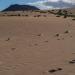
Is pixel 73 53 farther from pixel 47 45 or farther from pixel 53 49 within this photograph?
pixel 47 45

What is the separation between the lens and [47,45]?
13.4 m

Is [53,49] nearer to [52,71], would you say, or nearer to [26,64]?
[26,64]

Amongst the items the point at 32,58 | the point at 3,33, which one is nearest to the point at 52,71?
the point at 32,58

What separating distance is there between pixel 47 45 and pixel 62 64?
410cm

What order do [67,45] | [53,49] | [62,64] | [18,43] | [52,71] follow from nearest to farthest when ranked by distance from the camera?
[52,71] < [62,64] < [53,49] < [67,45] < [18,43]

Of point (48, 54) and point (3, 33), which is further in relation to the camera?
point (3, 33)

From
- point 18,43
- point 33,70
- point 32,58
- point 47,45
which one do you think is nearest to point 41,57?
point 32,58

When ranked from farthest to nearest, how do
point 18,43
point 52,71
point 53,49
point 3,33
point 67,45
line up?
point 3,33
point 18,43
point 67,45
point 53,49
point 52,71

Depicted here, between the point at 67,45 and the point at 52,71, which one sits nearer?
the point at 52,71

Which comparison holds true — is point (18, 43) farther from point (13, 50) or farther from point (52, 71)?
point (52, 71)

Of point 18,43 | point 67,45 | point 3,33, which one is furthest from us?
point 3,33

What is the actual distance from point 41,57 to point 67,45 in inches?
114

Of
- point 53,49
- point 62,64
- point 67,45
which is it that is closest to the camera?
point 62,64

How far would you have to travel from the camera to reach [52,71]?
27.8ft
